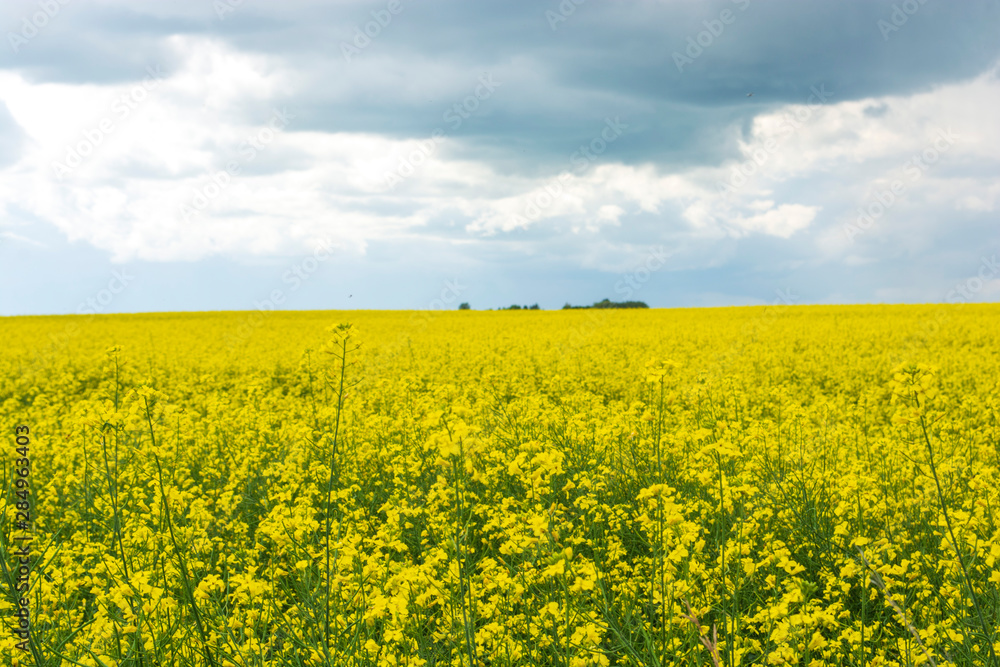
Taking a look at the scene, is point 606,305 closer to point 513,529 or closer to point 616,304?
point 616,304

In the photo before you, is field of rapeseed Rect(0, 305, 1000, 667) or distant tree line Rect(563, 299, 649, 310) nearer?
field of rapeseed Rect(0, 305, 1000, 667)

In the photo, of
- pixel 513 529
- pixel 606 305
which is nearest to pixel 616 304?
pixel 606 305

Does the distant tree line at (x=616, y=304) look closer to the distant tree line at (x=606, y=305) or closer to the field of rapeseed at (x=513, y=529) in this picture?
the distant tree line at (x=606, y=305)

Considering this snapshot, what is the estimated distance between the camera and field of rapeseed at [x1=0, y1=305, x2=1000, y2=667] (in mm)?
3115

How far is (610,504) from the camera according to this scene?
5.74 meters

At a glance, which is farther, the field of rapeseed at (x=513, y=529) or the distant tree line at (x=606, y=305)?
the distant tree line at (x=606, y=305)

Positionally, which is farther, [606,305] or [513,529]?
[606,305]

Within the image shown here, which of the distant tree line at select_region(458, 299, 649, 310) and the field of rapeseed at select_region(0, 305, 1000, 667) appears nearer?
the field of rapeseed at select_region(0, 305, 1000, 667)

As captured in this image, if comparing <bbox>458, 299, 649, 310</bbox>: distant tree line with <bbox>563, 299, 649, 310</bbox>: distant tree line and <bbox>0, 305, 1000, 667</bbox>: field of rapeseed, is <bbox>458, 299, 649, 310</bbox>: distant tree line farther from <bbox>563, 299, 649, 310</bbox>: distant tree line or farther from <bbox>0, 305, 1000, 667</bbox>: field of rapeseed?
<bbox>0, 305, 1000, 667</bbox>: field of rapeseed

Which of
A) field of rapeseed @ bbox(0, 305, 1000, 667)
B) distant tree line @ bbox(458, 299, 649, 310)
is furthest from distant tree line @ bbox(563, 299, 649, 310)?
field of rapeseed @ bbox(0, 305, 1000, 667)

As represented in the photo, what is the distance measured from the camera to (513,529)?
3.64 m

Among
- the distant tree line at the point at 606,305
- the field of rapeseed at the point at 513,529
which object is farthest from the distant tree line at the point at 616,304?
the field of rapeseed at the point at 513,529

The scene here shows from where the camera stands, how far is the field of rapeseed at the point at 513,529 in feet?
Answer: 10.2

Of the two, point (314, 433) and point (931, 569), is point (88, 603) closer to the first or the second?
point (314, 433)
